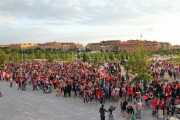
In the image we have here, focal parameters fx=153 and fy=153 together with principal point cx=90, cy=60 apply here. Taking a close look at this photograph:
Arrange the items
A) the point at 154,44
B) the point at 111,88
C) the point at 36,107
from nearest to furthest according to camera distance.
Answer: the point at 36,107
the point at 111,88
the point at 154,44

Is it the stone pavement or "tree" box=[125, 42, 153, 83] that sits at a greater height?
"tree" box=[125, 42, 153, 83]

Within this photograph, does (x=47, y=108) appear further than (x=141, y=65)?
No

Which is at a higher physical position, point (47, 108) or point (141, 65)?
point (141, 65)

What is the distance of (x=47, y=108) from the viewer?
35.9ft

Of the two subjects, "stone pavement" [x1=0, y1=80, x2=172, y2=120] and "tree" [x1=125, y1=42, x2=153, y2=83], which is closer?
"stone pavement" [x1=0, y1=80, x2=172, y2=120]

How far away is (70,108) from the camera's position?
1084cm

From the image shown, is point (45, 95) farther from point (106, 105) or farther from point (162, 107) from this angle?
point (162, 107)

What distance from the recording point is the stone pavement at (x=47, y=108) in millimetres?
9508

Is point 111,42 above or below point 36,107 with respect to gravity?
above

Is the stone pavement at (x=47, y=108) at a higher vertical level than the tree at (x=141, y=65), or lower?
lower

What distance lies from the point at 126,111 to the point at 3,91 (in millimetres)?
12866

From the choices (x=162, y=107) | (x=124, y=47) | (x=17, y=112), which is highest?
(x=124, y=47)

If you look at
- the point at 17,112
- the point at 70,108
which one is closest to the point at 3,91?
the point at 17,112

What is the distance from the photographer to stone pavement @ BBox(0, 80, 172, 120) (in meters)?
9.51
